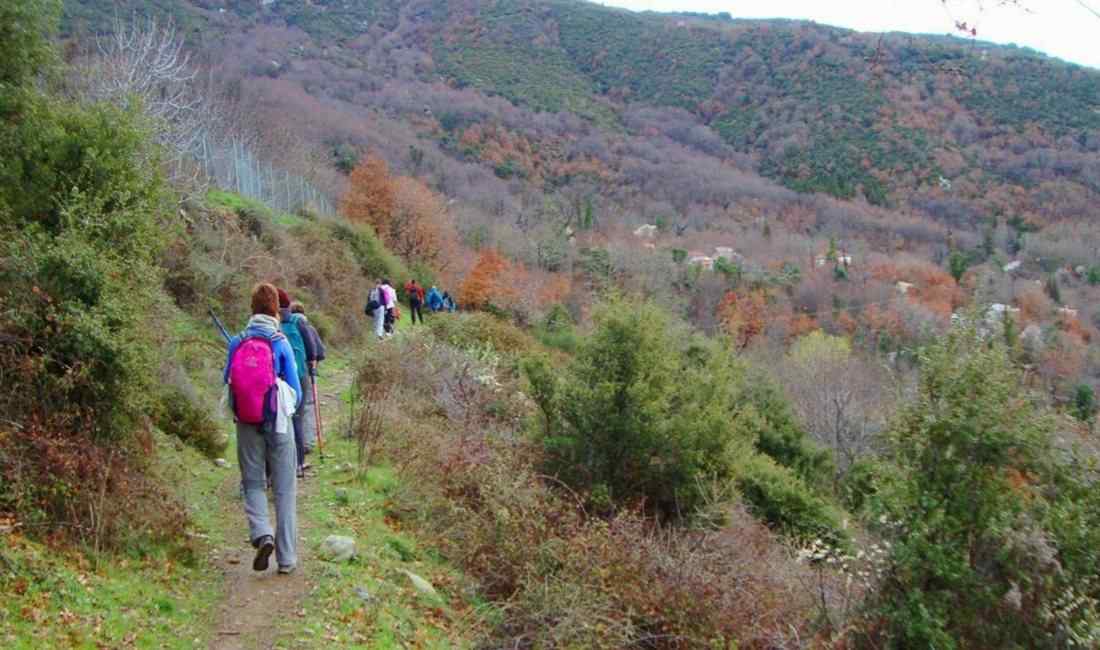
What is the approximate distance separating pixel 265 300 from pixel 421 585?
2.74 m

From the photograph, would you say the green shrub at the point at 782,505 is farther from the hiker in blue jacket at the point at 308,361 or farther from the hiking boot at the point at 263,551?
the hiking boot at the point at 263,551

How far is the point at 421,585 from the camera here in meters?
7.01

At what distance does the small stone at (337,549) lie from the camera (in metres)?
6.76

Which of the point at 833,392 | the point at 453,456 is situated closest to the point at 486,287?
the point at 833,392

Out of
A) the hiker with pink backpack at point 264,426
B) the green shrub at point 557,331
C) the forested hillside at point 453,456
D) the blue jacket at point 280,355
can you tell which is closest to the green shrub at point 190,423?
the forested hillside at point 453,456

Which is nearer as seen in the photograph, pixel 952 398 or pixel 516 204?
pixel 952 398

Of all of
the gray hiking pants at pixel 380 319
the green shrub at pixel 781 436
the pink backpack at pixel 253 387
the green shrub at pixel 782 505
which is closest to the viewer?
the pink backpack at pixel 253 387

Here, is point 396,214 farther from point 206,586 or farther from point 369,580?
point 206,586

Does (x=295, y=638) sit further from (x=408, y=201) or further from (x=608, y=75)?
(x=608, y=75)

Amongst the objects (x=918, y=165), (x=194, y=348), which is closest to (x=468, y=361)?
(x=194, y=348)

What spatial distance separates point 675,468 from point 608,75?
365 feet

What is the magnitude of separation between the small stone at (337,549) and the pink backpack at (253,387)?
141 cm

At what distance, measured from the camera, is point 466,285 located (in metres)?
35.4

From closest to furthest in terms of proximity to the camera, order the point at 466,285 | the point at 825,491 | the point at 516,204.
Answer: the point at 825,491 → the point at 466,285 → the point at 516,204
